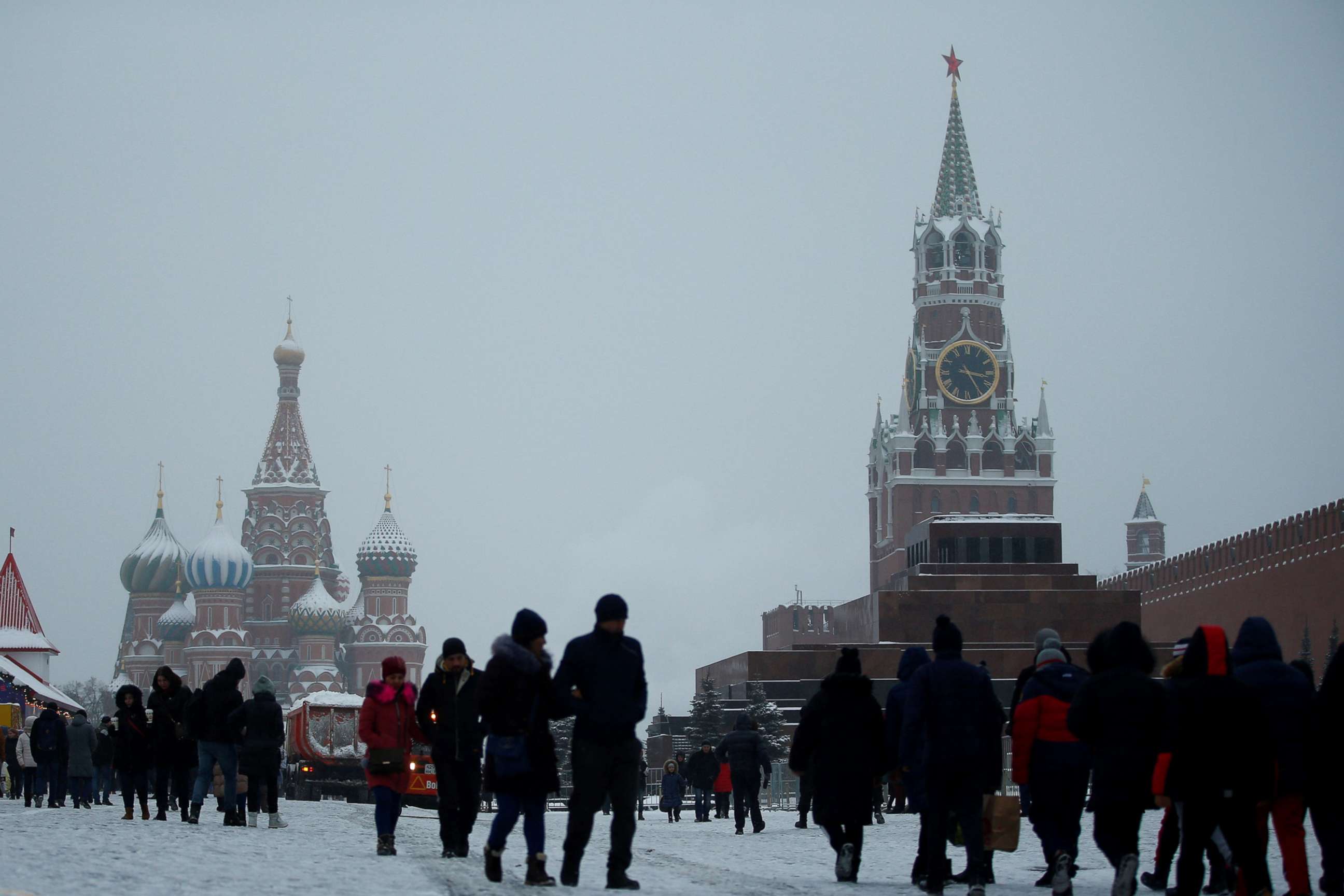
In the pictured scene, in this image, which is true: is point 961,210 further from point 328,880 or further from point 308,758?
point 328,880

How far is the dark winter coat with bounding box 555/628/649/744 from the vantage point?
9.67 m

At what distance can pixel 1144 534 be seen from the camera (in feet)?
461

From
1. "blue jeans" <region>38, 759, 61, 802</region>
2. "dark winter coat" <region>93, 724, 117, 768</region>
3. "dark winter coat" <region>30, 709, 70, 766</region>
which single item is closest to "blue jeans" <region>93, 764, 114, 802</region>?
"dark winter coat" <region>93, 724, 117, 768</region>

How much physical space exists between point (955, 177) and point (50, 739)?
9601 cm

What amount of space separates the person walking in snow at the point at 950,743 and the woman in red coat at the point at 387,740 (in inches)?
141

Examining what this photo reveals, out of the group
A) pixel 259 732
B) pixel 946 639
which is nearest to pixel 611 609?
pixel 946 639

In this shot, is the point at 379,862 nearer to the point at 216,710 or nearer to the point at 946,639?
the point at 946,639

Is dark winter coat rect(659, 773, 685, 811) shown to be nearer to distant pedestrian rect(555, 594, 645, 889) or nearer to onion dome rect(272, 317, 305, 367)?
distant pedestrian rect(555, 594, 645, 889)

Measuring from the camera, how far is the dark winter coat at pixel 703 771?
26.1m

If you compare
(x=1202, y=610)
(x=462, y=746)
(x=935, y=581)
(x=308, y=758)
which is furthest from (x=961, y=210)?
(x=462, y=746)

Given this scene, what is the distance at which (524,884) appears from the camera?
973 cm

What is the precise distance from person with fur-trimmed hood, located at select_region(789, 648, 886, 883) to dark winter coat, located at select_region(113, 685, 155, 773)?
866 cm

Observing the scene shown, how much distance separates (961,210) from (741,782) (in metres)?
95.2

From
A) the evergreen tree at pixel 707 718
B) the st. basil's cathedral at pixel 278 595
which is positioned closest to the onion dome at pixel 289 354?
the st. basil's cathedral at pixel 278 595
